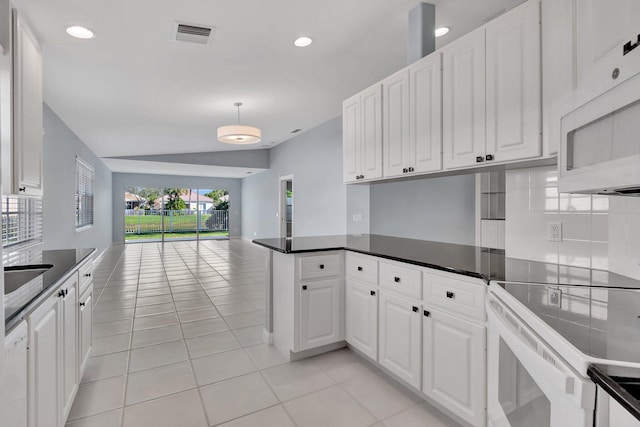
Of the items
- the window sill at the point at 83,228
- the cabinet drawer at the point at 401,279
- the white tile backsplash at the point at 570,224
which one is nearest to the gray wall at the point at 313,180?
the cabinet drawer at the point at 401,279

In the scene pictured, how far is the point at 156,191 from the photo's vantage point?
488 inches

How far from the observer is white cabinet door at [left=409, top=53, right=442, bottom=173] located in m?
2.22

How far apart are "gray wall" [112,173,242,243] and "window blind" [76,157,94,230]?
13.4ft

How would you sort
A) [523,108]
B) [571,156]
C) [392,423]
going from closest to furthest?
[571,156], [523,108], [392,423]

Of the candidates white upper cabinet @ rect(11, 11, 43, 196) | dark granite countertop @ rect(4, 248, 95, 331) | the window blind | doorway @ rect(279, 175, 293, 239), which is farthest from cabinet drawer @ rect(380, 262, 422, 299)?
doorway @ rect(279, 175, 293, 239)

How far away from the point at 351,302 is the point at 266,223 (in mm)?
7312

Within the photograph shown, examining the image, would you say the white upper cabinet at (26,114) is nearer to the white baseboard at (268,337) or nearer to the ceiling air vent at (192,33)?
the ceiling air vent at (192,33)

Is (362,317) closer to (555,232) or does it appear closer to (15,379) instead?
(555,232)

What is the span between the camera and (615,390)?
0.64 metres

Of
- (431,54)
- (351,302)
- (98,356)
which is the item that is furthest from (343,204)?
(98,356)

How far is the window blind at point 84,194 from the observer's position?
5.76 metres

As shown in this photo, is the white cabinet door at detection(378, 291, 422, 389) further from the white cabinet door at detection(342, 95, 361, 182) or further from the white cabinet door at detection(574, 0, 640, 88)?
the white cabinet door at detection(574, 0, 640, 88)

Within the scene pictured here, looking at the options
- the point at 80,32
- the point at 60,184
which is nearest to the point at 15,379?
the point at 80,32

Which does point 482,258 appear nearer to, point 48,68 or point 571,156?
point 571,156
